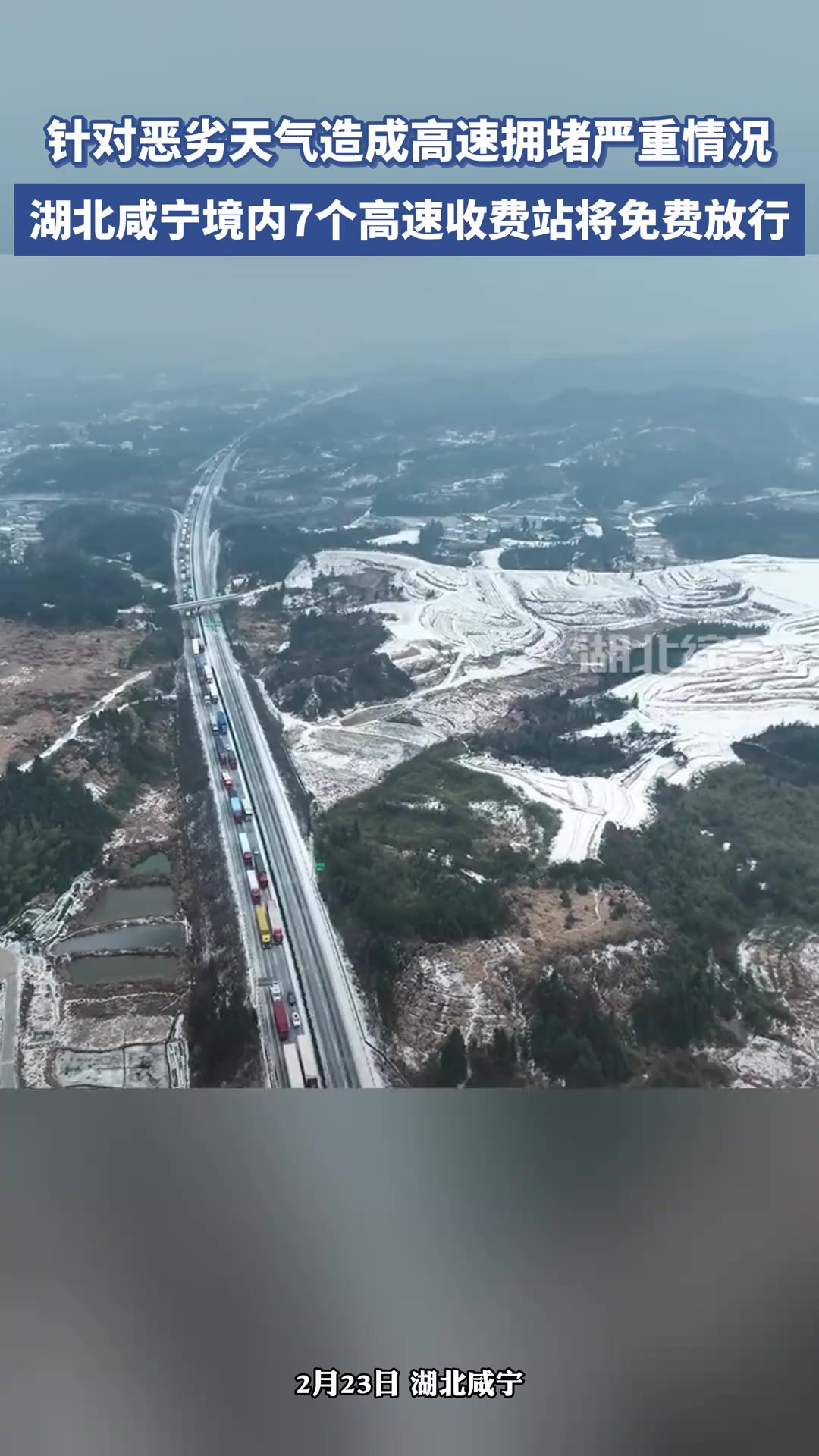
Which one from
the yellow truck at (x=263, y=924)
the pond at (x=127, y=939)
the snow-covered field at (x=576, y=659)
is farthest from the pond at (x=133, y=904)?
the snow-covered field at (x=576, y=659)

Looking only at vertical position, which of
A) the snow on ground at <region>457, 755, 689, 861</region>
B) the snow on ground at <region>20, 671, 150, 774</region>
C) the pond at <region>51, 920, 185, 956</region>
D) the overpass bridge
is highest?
the overpass bridge

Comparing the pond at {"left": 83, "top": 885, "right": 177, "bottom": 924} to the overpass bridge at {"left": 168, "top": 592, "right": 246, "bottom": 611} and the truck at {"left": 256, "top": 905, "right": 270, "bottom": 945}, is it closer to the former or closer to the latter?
the truck at {"left": 256, "top": 905, "right": 270, "bottom": 945}

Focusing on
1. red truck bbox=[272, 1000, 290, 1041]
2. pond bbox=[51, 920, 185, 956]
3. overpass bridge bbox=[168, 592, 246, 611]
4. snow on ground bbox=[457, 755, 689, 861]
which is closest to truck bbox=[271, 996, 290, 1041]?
red truck bbox=[272, 1000, 290, 1041]

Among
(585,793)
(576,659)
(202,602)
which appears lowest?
(585,793)

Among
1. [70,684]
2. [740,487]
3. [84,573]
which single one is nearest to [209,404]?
[84,573]

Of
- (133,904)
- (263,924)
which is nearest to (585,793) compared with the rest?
(263,924)

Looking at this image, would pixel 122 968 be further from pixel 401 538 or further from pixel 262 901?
pixel 401 538
